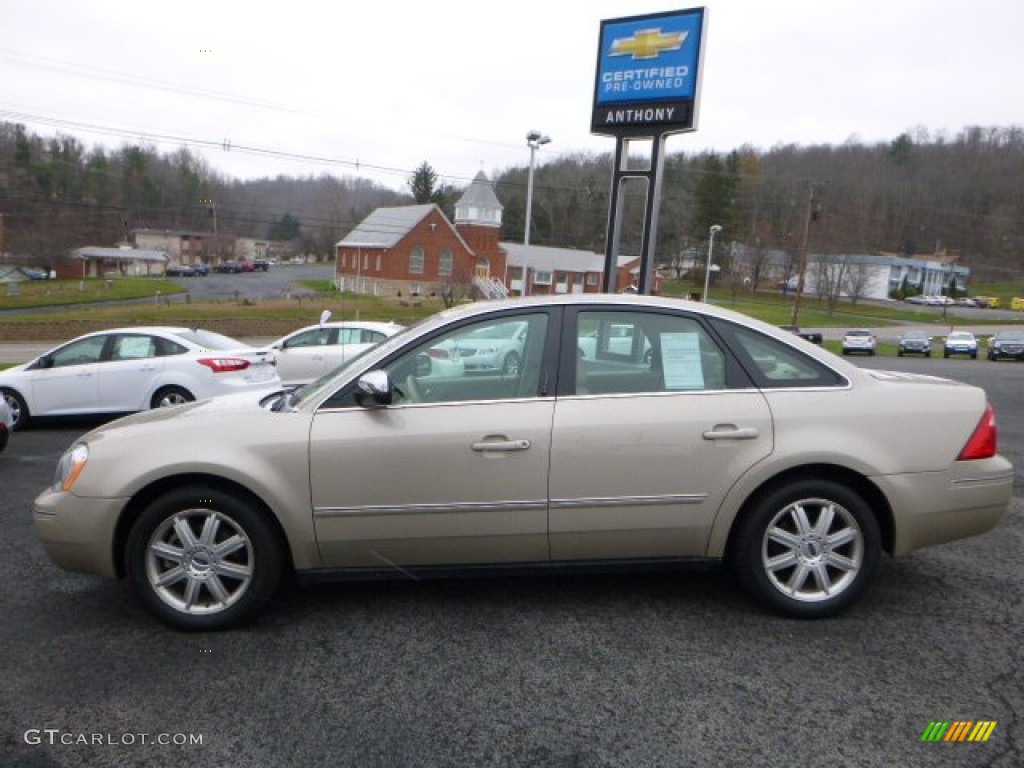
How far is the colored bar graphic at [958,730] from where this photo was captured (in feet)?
9.43

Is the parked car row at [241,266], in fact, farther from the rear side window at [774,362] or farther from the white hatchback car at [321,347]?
the rear side window at [774,362]

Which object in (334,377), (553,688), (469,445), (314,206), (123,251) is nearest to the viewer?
(553,688)

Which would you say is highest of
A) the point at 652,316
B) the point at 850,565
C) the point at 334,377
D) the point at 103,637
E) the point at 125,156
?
the point at 125,156

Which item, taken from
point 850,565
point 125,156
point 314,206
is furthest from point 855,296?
point 850,565

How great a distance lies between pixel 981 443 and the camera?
12.7ft

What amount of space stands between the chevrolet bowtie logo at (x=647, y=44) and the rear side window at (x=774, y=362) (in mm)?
11332

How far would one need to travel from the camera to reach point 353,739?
2.86 m

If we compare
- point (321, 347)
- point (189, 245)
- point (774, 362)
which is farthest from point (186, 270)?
point (774, 362)

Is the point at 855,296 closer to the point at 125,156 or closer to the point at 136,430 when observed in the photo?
the point at 125,156

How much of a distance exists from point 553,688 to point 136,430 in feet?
7.78

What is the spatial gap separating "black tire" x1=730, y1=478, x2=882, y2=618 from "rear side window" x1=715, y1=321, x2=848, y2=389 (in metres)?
0.51

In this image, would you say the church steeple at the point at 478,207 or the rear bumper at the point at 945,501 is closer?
the rear bumper at the point at 945,501

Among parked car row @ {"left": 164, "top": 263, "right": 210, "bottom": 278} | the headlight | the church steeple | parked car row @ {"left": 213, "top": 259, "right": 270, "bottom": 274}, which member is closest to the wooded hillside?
parked car row @ {"left": 213, "top": 259, "right": 270, "bottom": 274}

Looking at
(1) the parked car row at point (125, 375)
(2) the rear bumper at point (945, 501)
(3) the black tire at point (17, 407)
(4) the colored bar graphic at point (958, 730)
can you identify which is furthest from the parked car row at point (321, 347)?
(4) the colored bar graphic at point (958, 730)
